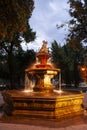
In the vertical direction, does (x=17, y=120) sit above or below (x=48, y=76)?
below

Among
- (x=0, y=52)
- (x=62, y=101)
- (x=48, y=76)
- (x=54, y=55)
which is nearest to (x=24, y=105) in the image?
(x=62, y=101)

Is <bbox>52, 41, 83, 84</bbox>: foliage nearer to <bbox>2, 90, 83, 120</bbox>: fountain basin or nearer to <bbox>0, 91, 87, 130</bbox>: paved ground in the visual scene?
<bbox>2, 90, 83, 120</bbox>: fountain basin

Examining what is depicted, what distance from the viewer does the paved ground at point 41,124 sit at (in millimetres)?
8948

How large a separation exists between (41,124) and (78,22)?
17.8 meters

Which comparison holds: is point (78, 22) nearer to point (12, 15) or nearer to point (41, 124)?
point (12, 15)

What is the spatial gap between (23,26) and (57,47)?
1896 inches

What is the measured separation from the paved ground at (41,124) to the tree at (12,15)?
4656 millimetres

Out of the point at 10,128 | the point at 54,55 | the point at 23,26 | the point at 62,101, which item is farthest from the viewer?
the point at 54,55

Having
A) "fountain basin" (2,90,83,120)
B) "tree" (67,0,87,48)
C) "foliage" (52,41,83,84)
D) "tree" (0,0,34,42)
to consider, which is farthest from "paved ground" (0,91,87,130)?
"foliage" (52,41,83,84)

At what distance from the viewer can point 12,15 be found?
14047 millimetres

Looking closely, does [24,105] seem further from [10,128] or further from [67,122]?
[10,128]

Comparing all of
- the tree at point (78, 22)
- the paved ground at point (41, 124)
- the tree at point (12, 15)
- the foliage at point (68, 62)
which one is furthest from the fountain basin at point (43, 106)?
the foliage at point (68, 62)

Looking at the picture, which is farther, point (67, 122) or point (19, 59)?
point (19, 59)

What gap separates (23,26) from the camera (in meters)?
14.7
